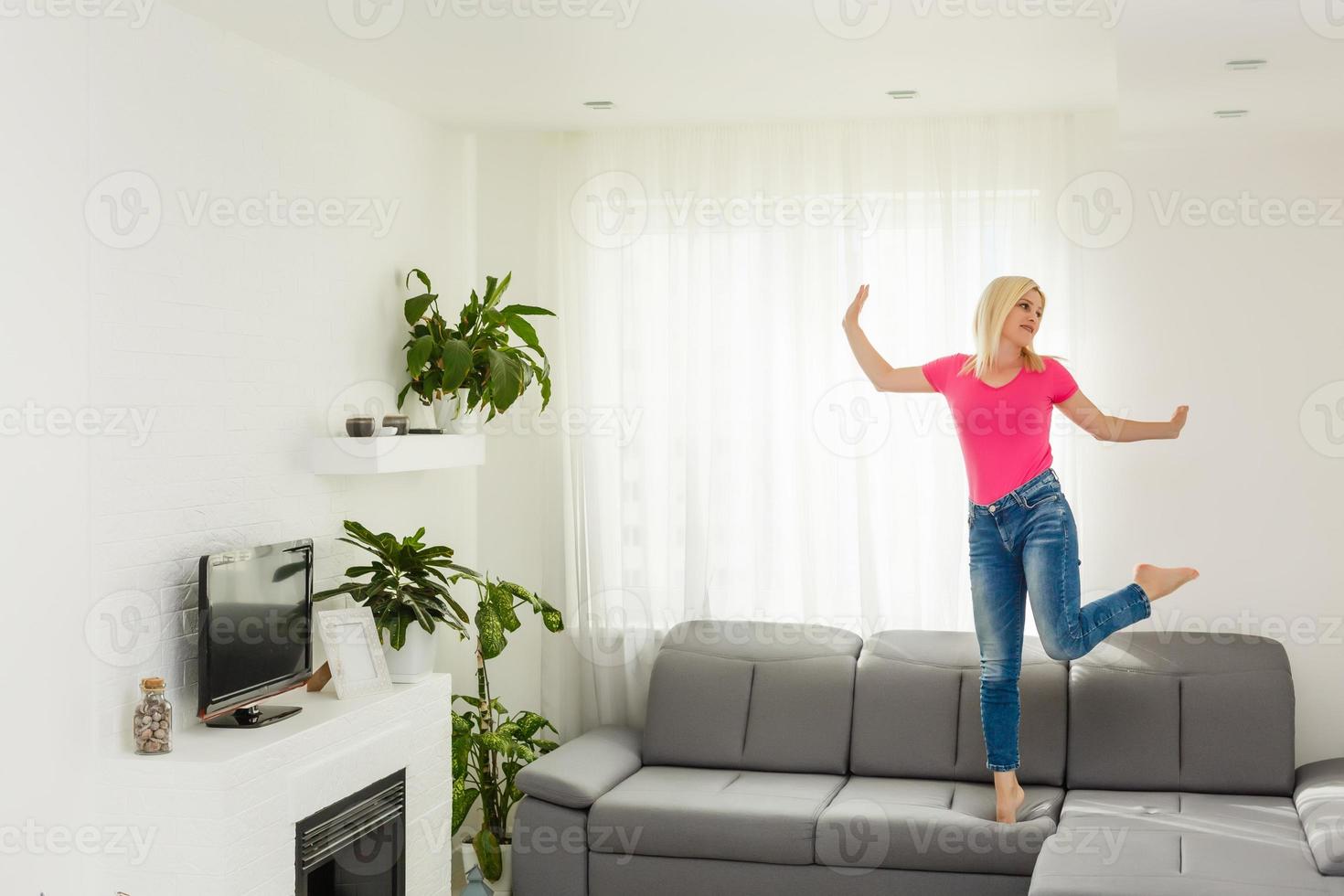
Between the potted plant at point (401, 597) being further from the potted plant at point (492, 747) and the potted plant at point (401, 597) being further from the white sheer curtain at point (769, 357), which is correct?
the white sheer curtain at point (769, 357)

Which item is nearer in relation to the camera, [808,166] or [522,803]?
[522,803]

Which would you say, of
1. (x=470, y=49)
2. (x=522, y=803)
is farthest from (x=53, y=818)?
(x=470, y=49)

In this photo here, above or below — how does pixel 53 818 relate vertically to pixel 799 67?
below

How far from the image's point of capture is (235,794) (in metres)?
3.09

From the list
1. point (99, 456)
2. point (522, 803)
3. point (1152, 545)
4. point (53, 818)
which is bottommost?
point (522, 803)

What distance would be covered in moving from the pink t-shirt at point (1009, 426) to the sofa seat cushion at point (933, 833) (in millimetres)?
1015

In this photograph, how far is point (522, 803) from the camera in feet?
14.0

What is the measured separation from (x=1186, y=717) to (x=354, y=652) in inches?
110

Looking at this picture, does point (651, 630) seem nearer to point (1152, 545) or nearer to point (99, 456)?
point (1152, 545)

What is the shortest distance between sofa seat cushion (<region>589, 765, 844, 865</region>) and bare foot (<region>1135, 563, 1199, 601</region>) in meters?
1.25

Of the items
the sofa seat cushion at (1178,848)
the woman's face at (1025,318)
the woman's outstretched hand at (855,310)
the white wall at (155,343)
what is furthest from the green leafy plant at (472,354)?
the sofa seat cushion at (1178,848)

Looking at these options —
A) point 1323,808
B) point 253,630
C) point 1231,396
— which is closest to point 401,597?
point 253,630

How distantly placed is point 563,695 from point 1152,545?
2404 millimetres

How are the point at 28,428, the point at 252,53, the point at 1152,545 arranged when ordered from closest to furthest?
the point at 28,428 < the point at 252,53 < the point at 1152,545
